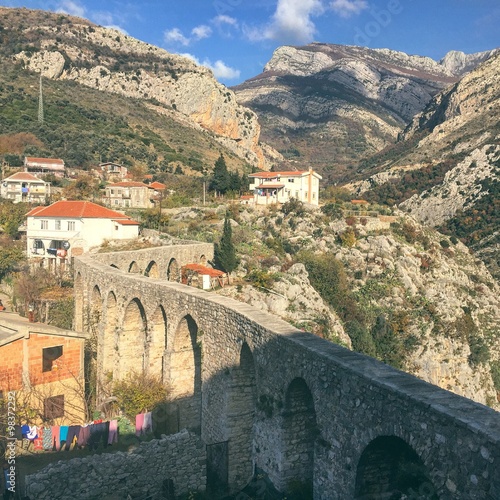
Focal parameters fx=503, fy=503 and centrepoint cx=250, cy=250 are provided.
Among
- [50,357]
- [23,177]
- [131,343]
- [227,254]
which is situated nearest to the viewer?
[50,357]

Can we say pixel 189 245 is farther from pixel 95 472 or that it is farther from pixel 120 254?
pixel 95 472

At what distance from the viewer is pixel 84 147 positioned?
226ft

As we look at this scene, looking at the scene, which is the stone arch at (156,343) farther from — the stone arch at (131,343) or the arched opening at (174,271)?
the arched opening at (174,271)

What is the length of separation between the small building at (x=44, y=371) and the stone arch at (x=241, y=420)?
6991mm

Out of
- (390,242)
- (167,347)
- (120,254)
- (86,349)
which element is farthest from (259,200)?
(167,347)

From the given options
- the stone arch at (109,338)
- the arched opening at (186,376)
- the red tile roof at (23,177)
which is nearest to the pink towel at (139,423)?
the arched opening at (186,376)

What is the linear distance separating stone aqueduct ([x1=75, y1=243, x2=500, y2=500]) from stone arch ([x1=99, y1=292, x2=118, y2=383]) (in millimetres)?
2682

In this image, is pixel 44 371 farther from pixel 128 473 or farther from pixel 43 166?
pixel 43 166

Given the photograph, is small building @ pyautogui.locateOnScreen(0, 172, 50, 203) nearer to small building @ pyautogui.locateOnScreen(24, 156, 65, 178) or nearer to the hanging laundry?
small building @ pyautogui.locateOnScreen(24, 156, 65, 178)

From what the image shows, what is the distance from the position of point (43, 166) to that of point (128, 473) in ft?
166

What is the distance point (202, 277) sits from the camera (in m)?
28.8

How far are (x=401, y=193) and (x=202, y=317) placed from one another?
70.1 meters

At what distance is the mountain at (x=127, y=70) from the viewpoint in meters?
97.5

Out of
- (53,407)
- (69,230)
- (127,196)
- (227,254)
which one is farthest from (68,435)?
(127,196)
